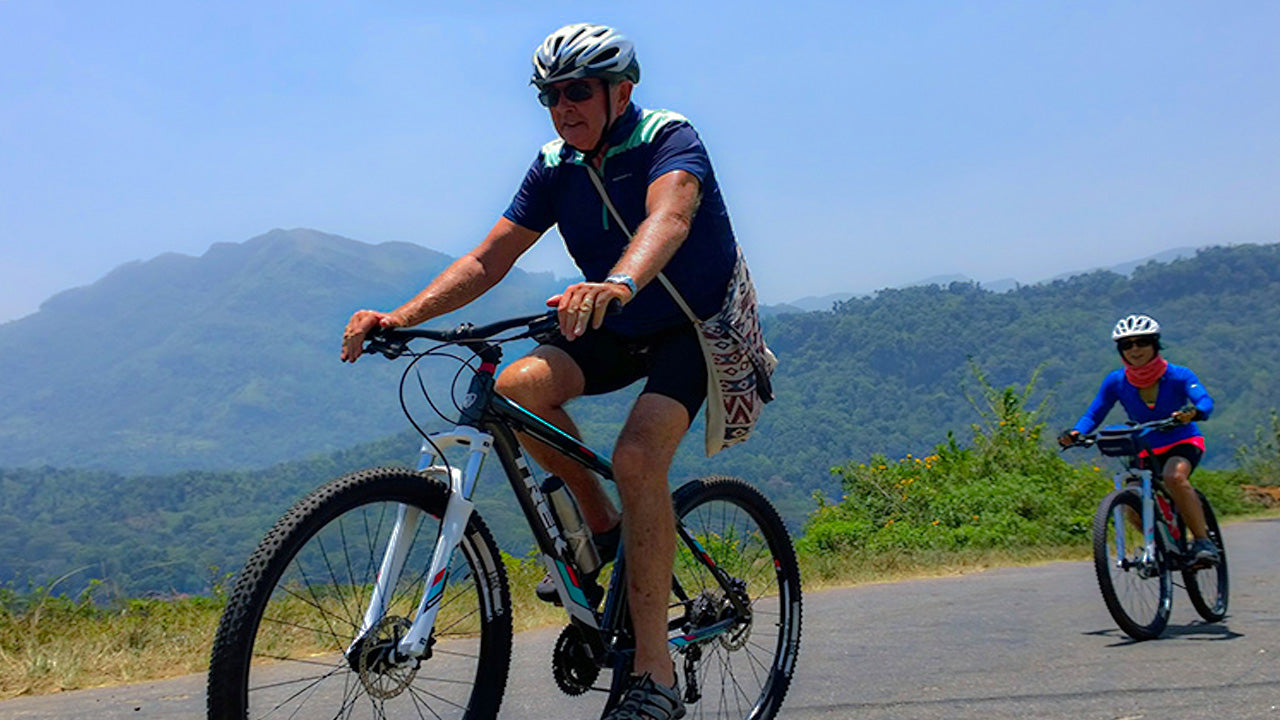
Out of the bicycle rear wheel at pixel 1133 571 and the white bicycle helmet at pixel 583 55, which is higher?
the white bicycle helmet at pixel 583 55

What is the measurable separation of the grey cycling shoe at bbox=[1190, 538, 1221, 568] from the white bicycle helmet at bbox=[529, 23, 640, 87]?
5.68 meters

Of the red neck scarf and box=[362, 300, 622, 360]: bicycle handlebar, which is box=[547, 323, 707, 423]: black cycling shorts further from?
the red neck scarf

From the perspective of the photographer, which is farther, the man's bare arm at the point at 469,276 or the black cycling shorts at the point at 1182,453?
the black cycling shorts at the point at 1182,453

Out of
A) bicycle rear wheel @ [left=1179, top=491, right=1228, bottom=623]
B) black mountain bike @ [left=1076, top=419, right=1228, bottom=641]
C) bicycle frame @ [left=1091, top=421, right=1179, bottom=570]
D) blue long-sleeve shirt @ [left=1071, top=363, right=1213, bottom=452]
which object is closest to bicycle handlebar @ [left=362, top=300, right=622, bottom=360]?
black mountain bike @ [left=1076, top=419, right=1228, bottom=641]

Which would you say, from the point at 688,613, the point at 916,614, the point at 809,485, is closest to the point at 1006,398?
the point at 916,614

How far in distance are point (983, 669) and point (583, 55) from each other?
129 inches

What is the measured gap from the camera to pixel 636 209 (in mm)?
4133

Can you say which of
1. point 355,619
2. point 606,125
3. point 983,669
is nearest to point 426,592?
point 355,619

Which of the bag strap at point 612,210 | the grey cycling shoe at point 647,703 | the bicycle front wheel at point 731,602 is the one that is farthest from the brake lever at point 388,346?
the bicycle front wheel at point 731,602

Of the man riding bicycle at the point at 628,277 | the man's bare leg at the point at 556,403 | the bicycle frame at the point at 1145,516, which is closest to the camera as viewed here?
the man riding bicycle at the point at 628,277

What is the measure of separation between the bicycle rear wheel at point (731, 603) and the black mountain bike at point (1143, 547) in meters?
2.98

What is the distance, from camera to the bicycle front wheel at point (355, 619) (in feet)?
9.89

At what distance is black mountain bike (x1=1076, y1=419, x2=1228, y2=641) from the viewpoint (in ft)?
25.0

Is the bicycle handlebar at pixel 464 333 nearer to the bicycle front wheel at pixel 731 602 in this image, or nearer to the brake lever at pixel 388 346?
the brake lever at pixel 388 346
